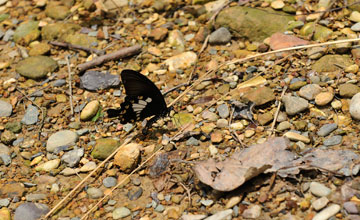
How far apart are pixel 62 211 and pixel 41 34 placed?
297cm

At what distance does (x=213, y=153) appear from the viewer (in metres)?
3.75

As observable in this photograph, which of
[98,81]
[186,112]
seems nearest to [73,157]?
[98,81]

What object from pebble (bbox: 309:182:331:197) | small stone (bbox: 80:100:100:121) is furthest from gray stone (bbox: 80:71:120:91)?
pebble (bbox: 309:182:331:197)

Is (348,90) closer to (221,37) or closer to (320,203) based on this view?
(320,203)

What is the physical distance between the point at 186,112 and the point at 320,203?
5.88ft

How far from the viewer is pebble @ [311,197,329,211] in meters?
3.01

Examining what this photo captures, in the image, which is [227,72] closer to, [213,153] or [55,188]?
[213,153]

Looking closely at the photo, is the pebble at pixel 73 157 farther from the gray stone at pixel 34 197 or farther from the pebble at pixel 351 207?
the pebble at pixel 351 207

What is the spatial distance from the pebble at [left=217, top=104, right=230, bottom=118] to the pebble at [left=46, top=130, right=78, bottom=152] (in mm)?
1518

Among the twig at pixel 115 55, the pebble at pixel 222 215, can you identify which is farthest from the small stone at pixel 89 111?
the pebble at pixel 222 215

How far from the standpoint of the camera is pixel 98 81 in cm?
484

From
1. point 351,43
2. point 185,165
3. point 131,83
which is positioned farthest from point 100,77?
point 351,43

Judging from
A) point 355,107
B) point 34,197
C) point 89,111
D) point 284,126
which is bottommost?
point 34,197

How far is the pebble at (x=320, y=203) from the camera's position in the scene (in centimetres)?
301
